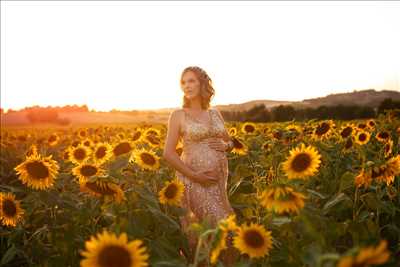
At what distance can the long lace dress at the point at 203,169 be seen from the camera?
4648 mm

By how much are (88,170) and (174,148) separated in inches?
34.8

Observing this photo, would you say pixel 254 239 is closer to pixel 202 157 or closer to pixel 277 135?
pixel 202 157

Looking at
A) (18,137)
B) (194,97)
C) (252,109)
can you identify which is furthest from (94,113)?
(194,97)

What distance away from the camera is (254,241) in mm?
2721

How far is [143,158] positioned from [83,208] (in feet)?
2.53

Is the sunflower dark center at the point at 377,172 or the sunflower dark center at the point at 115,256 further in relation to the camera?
the sunflower dark center at the point at 377,172

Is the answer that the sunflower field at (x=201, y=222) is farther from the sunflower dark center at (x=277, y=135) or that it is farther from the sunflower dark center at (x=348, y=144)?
the sunflower dark center at (x=277, y=135)

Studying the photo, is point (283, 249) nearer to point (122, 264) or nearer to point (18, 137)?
point (122, 264)

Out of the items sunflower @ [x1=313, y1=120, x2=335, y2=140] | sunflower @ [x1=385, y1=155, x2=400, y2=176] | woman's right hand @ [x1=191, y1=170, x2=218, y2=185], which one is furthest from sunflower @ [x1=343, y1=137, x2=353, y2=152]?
sunflower @ [x1=385, y1=155, x2=400, y2=176]

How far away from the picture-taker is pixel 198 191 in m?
4.66

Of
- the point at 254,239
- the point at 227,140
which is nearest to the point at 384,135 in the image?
the point at 227,140

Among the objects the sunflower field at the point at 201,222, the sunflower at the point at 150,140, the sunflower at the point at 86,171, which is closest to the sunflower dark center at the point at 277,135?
the sunflower field at the point at 201,222

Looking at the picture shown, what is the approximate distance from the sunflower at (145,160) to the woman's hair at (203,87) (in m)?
0.69

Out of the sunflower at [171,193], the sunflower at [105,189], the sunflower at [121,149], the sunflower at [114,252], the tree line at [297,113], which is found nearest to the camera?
the sunflower at [114,252]
